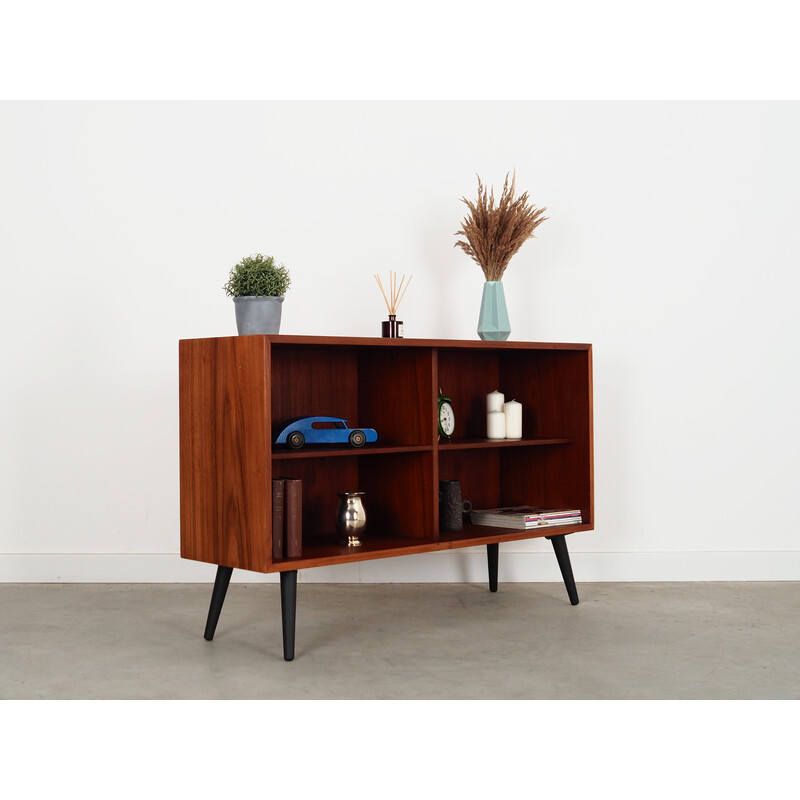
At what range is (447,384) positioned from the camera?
4086 mm

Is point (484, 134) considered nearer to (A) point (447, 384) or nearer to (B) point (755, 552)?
(A) point (447, 384)

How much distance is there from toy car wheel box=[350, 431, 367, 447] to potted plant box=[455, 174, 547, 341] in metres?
→ 0.80

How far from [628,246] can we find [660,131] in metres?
0.59

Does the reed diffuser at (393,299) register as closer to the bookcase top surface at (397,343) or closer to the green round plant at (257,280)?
the bookcase top surface at (397,343)

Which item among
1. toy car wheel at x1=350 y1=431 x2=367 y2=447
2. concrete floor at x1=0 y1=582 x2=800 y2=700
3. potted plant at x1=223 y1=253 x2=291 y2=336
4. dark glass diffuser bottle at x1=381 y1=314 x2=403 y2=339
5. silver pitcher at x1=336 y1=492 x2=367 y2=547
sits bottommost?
concrete floor at x1=0 y1=582 x2=800 y2=700

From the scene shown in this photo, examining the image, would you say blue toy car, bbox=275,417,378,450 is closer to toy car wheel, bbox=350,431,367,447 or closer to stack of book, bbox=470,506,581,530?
toy car wheel, bbox=350,431,367,447

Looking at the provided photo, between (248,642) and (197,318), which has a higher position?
(197,318)

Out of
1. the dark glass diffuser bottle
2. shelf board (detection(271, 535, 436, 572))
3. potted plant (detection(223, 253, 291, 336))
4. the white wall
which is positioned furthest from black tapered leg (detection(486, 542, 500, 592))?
potted plant (detection(223, 253, 291, 336))

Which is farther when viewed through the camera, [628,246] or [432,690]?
[628,246]

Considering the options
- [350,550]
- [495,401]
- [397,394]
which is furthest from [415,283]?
[350,550]

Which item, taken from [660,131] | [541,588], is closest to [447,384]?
[541,588]

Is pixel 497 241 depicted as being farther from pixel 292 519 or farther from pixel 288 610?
pixel 288 610

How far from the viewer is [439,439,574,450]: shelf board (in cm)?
354

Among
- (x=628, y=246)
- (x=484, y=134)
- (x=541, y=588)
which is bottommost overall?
(x=541, y=588)
